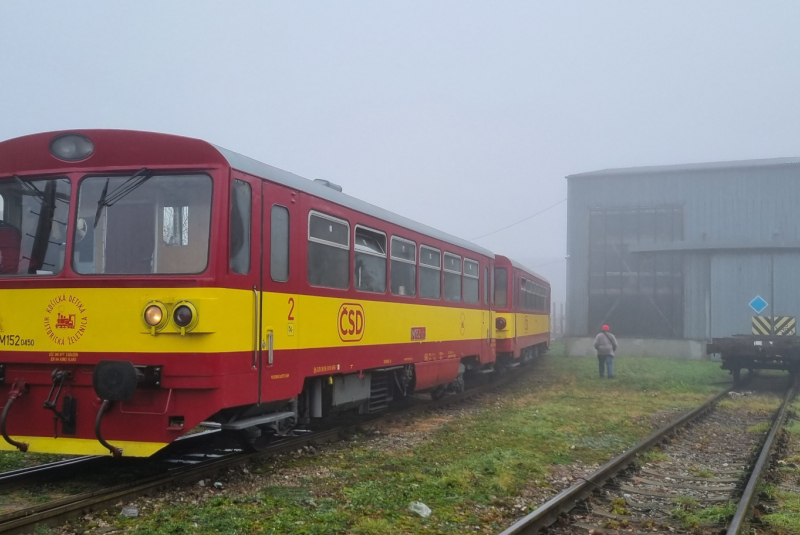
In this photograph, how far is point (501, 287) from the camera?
18.4 meters

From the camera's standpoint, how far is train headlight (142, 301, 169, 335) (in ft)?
21.4

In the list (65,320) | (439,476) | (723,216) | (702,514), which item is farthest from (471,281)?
(723,216)

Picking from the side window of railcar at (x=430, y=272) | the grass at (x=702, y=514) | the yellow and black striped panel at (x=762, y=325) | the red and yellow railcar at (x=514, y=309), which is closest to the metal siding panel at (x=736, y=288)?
the yellow and black striped panel at (x=762, y=325)

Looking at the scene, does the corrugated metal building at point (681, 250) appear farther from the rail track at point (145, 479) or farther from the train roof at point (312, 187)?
the rail track at point (145, 479)

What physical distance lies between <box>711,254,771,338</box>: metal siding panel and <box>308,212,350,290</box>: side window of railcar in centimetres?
2497

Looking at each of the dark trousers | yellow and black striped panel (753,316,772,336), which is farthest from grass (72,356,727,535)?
yellow and black striped panel (753,316,772,336)

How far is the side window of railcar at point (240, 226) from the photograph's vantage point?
6922 mm

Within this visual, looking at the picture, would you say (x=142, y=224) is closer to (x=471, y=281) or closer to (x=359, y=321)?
(x=359, y=321)

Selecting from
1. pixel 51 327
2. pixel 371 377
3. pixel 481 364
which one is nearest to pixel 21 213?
pixel 51 327

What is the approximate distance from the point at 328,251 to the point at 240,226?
1.87 m

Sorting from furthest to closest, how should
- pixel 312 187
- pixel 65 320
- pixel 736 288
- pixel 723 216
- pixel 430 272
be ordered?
pixel 723 216, pixel 736 288, pixel 430 272, pixel 312 187, pixel 65 320

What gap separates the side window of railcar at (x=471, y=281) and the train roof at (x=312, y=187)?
1.97 m

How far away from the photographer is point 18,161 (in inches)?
283

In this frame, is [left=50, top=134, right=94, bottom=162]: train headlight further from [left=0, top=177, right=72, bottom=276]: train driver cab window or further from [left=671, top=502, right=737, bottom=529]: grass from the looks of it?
[left=671, top=502, right=737, bottom=529]: grass
